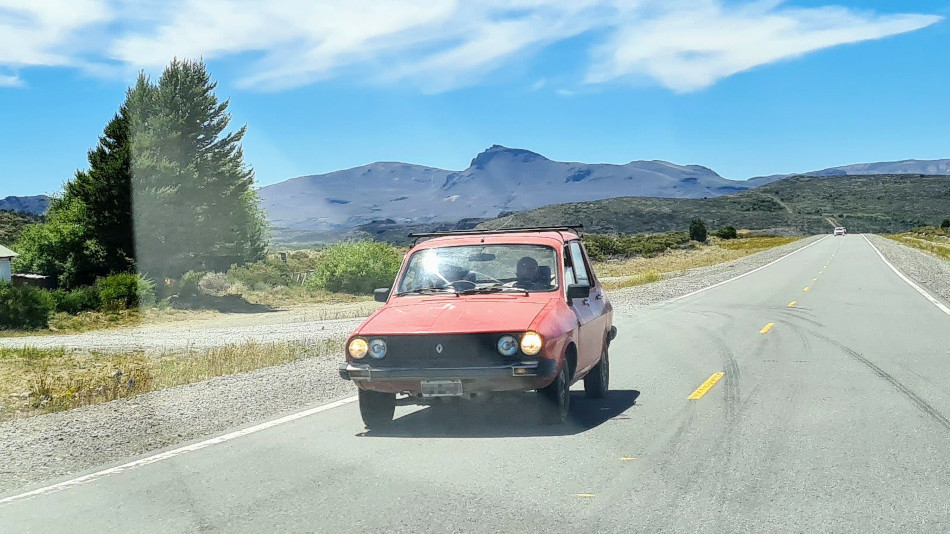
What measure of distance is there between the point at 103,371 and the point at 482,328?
11626mm

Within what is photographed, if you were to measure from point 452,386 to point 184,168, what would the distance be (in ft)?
119

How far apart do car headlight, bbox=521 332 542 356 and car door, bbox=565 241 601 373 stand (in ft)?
3.46

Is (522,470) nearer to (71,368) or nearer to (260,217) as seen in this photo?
(71,368)

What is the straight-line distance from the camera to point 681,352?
1412 cm

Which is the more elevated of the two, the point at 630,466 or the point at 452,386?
the point at 452,386

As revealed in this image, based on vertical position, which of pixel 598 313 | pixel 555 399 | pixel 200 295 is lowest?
pixel 555 399

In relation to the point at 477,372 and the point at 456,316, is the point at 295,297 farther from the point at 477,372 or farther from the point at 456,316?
the point at 477,372

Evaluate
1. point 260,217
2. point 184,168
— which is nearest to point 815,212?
point 260,217

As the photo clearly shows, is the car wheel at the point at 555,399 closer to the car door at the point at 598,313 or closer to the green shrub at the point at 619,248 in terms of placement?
the car door at the point at 598,313

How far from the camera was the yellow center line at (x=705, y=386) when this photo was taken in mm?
9922

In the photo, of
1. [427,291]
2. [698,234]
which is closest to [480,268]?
[427,291]

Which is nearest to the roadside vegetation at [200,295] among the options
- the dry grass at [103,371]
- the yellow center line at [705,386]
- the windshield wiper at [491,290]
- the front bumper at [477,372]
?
the dry grass at [103,371]

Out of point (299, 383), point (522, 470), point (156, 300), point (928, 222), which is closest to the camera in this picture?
point (522, 470)

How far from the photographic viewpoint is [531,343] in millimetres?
7820
